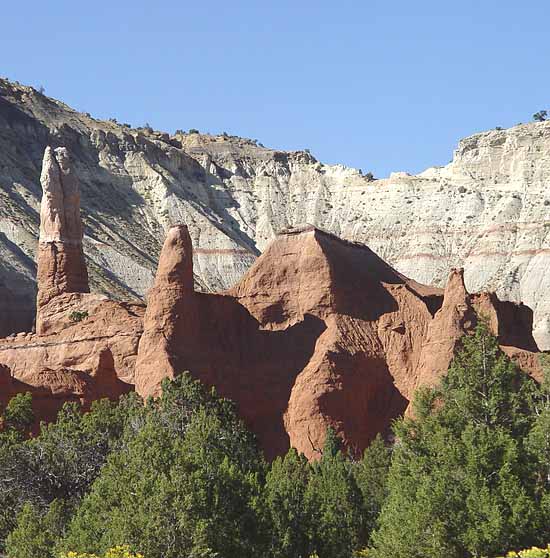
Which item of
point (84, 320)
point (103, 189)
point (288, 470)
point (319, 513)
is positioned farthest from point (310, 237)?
point (103, 189)

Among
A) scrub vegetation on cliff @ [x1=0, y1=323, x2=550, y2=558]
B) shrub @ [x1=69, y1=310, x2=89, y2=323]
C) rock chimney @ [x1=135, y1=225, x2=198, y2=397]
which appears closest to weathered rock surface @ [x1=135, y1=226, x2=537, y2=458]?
rock chimney @ [x1=135, y1=225, x2=198, y2=397]

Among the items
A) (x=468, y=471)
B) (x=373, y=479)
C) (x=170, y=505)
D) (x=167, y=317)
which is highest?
(x=167, y=317)

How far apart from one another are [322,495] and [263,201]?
105 m

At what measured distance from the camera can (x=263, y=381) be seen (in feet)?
199

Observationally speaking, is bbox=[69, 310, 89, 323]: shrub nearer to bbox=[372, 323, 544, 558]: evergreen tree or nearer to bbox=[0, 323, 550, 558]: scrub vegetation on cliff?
bbox=[0, 323, 550, 558]: scrub vegetation on cliff

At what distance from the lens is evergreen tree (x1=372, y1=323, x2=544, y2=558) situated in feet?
115

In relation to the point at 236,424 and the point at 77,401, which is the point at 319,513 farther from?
the point at 77,401

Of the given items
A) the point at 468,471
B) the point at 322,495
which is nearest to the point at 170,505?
the point at 468,471

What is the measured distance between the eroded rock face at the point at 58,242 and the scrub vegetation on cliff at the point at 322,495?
89.3 feet

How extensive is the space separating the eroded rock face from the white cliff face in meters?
31.2

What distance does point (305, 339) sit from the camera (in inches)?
2445

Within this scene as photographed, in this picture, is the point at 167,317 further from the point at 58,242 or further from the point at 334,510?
the point at 334,510

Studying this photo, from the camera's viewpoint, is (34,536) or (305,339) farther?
(305,339)

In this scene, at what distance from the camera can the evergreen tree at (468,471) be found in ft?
115
